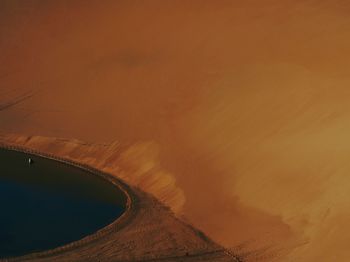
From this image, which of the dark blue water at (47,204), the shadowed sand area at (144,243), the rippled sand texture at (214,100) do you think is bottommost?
the dark blue water at (47,204)

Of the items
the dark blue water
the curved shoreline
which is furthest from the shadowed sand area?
the dark blue water

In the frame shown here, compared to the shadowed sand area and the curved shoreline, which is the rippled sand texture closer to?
the shadowed sand area

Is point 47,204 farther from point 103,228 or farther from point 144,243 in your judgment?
point 144,243

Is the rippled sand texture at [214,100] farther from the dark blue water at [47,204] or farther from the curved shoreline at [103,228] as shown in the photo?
the dark blue water at [47,204]

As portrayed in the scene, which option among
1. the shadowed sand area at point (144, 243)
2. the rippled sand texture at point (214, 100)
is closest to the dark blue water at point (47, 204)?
the shadowed sand area at point (144, 243)

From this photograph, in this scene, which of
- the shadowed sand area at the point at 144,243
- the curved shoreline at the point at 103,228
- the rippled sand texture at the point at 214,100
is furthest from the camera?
the rippled sand texture at the point at 214,100

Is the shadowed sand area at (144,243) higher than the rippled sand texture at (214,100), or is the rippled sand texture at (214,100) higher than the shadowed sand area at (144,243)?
the rippled sand texture at (214,100)

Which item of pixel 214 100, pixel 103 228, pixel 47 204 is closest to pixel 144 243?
pixel 103 228

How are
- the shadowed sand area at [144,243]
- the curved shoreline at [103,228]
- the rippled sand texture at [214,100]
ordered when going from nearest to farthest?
the shadowed sand area at [144,243], the curved shoreline at [103,228], the rippled sand texture at [214,100]
